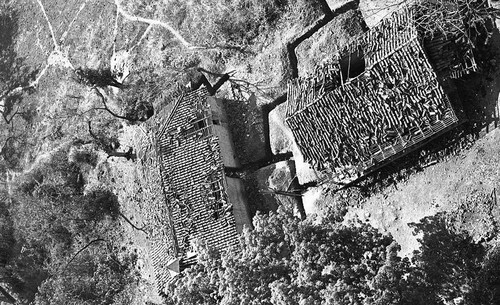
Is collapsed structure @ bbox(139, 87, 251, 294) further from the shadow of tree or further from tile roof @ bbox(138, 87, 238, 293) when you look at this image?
the shadow of tree

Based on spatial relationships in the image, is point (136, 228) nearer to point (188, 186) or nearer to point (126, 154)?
point (126, 154)

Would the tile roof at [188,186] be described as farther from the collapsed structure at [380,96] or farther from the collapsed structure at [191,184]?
the collapsed structure at [380,96]

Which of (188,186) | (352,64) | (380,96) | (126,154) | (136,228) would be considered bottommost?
(380,96)

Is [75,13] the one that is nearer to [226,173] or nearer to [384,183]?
[226,173]

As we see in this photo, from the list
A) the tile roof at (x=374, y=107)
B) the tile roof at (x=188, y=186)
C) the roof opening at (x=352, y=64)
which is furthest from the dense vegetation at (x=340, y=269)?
the tile roof at (x=188, y=186)

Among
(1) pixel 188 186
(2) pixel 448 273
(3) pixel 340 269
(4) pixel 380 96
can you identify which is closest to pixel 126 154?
(1) pixel 188 186

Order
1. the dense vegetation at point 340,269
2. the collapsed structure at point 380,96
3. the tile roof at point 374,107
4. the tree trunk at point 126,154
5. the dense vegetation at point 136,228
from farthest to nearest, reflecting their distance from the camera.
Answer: the tree trunk at point 126,154, the tile roof at point 374,107, the collapsed structure at point 380,96, the dense vegetation at point 136,228, the dense vegetation at point 340,269
